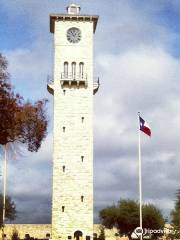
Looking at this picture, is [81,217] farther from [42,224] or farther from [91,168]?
[42,224]

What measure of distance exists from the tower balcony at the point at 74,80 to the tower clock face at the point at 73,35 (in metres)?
4.22

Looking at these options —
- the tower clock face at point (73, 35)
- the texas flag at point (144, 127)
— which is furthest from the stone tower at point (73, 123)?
the texas flag at point (144, 127)

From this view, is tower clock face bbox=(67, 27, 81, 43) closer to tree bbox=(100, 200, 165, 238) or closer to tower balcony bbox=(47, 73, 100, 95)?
tower balcony bbox=(47, 73, 100, 95)

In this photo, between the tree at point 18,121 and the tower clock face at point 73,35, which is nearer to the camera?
the tree at point 18,121

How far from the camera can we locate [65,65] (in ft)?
205

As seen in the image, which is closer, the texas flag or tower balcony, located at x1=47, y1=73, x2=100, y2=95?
the texas flag

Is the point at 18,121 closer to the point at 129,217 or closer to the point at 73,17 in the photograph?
the point at 73,17

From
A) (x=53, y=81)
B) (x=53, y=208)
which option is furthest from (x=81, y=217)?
(x=53, y=81)

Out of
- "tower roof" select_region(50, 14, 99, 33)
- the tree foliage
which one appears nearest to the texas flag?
the tree foliage

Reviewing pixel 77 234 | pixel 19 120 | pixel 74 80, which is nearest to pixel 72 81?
pixel 74 80

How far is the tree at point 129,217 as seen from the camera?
278 feet

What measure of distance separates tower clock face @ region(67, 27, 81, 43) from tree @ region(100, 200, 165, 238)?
108 feet

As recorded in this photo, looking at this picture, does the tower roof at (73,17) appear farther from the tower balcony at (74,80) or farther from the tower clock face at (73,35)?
the tower balcony at (74,80)

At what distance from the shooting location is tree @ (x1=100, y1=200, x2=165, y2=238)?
8488 centimetres
